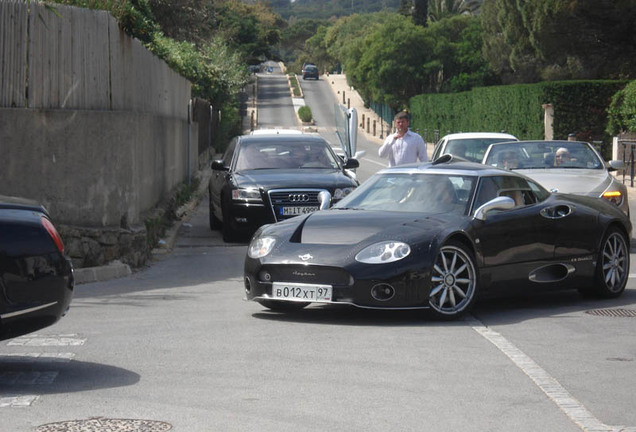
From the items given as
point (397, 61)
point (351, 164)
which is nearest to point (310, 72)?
point (397, 61)

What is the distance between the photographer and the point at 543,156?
16453mm

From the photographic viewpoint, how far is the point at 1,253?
6.61 meters

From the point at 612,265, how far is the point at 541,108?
3632cm

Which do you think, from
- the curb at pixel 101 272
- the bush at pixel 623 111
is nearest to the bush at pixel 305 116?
the bush at pixel 623 111

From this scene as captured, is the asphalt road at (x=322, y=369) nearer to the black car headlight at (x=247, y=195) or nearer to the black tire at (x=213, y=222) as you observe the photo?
the black car headlight at (x=247, y=195)

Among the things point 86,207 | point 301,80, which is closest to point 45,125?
point 86,207

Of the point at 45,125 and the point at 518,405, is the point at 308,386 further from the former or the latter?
the point at 45,125

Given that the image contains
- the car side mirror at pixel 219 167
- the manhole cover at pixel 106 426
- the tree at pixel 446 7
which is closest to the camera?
the manhole cover at pixel 106 426

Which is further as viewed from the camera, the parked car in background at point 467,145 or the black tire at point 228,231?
the parked car in background at point 467,145

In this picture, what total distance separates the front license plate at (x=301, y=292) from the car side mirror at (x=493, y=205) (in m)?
1.65

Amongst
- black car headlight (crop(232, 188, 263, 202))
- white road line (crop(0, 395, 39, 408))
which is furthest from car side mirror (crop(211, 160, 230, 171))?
white road line (crop(0, 395, 39, 408))

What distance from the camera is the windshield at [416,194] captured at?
10211 mm

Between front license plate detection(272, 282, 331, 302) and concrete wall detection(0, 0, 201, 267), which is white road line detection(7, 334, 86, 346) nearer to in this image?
front license plate detection(272, 282, 331, 302)

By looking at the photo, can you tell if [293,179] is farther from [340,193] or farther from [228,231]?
[228,231]
